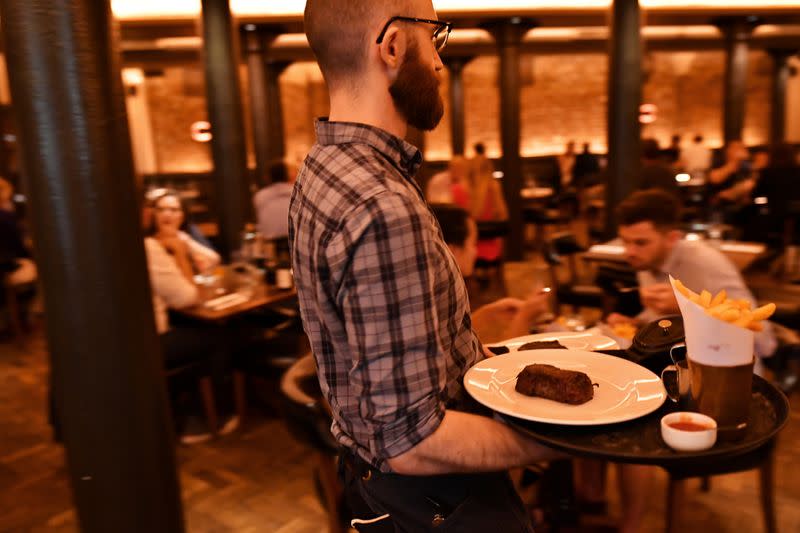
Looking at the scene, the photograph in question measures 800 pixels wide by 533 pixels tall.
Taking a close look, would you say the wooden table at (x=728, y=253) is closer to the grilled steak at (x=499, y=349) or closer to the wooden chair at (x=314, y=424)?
the wooden chair at (x=314, y=424)

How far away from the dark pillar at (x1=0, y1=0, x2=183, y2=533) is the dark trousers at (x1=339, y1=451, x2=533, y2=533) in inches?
41.9

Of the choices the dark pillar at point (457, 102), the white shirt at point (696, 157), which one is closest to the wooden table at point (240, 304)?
the dark pillar at point (457, 102)

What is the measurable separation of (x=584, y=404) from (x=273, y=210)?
15.9 ft

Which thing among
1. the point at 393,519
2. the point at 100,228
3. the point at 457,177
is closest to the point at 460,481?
the point at 393,519

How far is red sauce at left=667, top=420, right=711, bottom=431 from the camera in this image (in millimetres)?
983

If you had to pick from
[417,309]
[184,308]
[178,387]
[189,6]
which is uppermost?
[189,6]

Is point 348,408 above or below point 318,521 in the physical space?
above

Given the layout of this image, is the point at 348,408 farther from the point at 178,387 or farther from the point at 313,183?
the point at 178,387

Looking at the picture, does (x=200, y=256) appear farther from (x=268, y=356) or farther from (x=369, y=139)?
(x=369, y=139)

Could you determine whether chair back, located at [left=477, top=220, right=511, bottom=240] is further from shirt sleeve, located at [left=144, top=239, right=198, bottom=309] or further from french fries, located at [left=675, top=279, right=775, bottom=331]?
french fries, located at [left=675, top=279, right=775, bottom=331]

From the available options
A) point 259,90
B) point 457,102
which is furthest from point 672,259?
point 457,102

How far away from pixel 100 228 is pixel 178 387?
228 cm

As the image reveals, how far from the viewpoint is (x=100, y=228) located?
1.91 meters

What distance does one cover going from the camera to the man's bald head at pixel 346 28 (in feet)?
3.42
